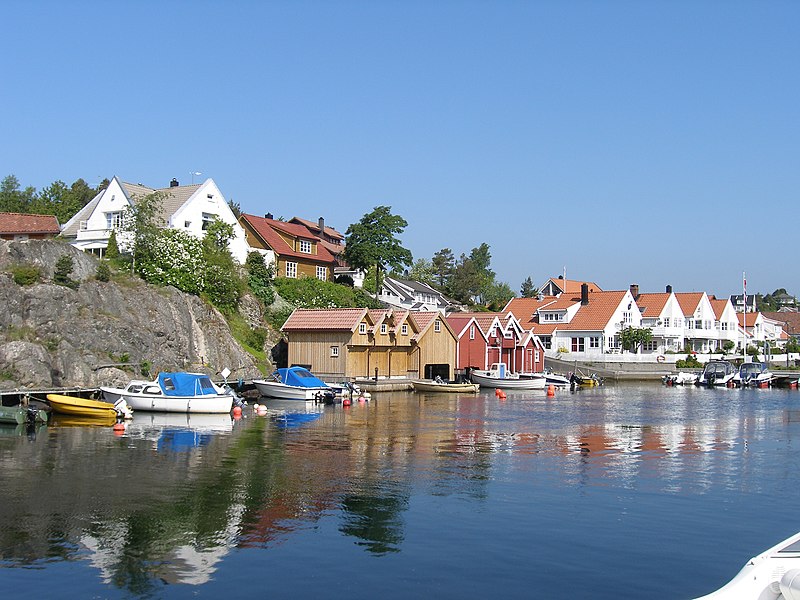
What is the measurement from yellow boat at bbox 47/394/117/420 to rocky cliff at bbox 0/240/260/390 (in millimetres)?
5132

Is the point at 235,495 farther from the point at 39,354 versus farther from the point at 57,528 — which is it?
the point at 39,354

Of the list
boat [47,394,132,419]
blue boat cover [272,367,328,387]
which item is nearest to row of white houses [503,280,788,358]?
blue boat cover [272,367,328,387]

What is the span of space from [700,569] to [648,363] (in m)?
83.1

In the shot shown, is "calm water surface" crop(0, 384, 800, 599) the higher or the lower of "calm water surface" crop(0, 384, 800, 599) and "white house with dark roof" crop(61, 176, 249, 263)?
the lower

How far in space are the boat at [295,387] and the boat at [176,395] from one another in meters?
9.66

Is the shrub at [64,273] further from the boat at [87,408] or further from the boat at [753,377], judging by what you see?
the boat at [753,377]

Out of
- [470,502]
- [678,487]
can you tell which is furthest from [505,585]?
[678,487]

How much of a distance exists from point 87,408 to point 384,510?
86.6 feet

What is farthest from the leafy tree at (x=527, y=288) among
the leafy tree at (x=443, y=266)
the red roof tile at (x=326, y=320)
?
the red roof tile at (x=326, y=320)

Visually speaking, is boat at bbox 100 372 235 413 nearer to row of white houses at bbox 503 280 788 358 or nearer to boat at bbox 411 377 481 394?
boat at bbox 411 377 481 394

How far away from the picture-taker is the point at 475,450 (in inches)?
1417

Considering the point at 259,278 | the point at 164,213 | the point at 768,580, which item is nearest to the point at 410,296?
the point at 259,278

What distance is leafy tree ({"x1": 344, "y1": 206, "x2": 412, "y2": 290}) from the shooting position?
94.3 m

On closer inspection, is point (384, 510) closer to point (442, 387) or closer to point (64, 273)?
point (64, 273)
